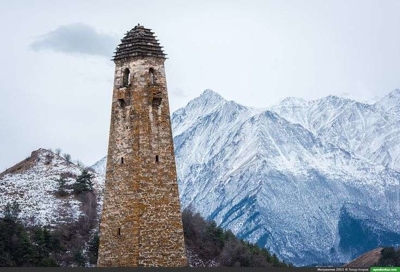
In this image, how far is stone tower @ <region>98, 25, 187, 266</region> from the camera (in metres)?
34.3

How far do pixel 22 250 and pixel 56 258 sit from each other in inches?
130

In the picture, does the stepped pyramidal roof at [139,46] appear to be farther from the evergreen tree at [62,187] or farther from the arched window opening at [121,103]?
the evergreen tree at [62,187]

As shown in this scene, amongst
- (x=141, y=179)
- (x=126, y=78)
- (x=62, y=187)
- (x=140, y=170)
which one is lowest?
(x=141, y=179)

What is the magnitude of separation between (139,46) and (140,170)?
5104 millimetres

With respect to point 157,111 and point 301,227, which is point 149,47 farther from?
point 301,227

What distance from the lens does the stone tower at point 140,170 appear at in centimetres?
3434

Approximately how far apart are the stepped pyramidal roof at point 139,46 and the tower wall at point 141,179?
233 millimetres

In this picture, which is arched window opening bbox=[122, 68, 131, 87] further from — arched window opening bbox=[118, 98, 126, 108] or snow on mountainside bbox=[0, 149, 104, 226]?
snow on mountainside bbox=[0, 149, 104, 226]

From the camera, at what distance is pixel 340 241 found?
180375 mm

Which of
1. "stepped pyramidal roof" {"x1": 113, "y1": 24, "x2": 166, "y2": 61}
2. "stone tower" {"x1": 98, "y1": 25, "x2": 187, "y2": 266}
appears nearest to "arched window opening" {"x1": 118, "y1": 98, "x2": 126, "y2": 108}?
"stone tower" {"x1": 98, "y1": 25, "x2": 187, "y2": 266}

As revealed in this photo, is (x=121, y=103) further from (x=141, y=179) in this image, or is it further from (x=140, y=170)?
(x=141, y=179)

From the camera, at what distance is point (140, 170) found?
34812 millimetres

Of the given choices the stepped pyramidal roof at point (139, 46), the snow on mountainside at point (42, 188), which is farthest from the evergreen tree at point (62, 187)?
the stepped pyramidal roof at point (139, 46)

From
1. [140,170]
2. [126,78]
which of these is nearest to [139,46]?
[126,78]
